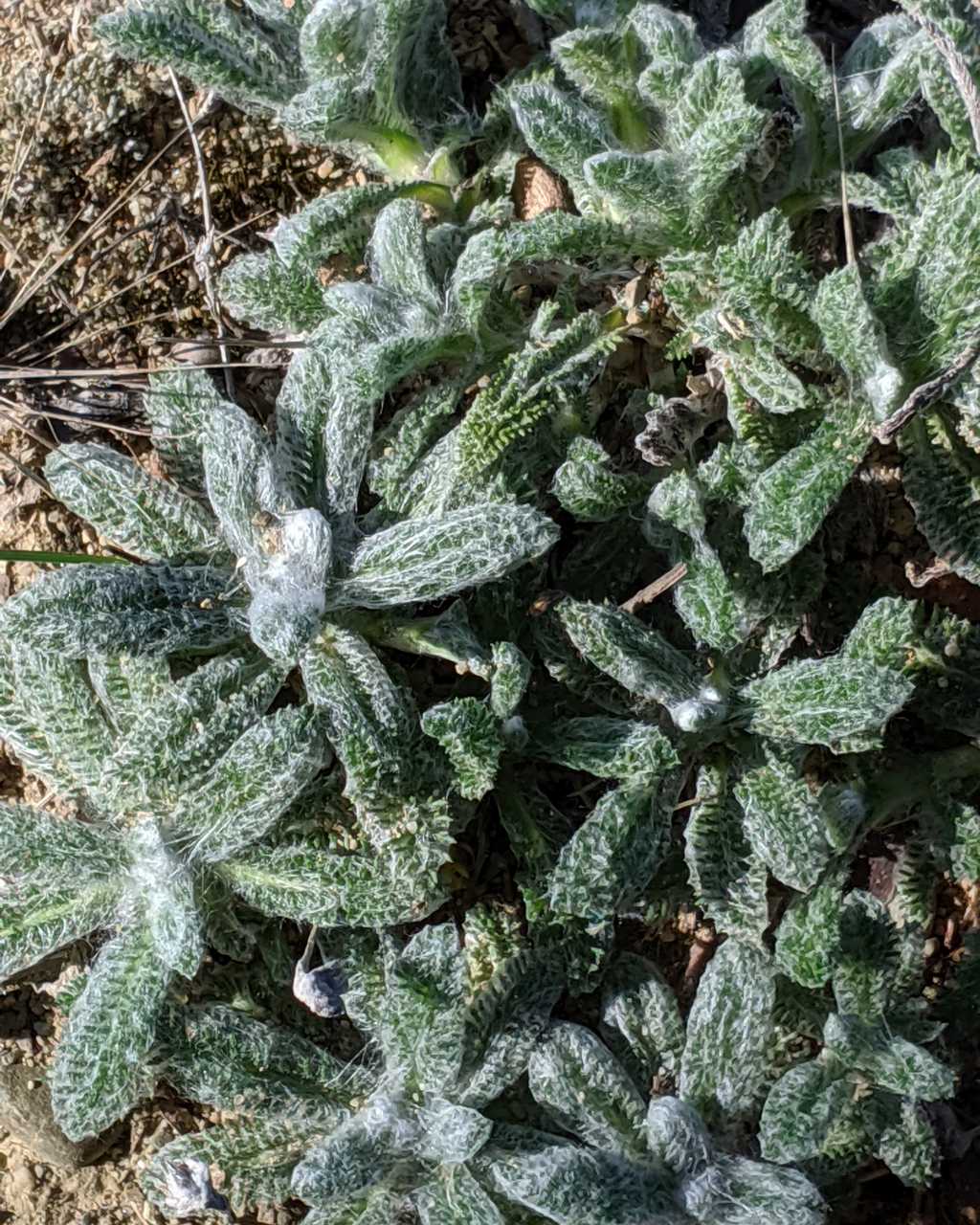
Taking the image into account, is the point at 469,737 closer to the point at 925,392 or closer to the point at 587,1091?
the point at 587,1091

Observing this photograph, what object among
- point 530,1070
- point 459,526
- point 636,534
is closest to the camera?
point 459,526

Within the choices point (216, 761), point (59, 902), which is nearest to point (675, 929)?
point (216, 761)

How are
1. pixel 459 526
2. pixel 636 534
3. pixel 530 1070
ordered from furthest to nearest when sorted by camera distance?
pixel 636 534 → pixel 530 1070 → pixel 459 526

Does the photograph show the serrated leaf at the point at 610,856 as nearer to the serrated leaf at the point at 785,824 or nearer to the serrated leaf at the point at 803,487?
the serrated leaf at the point at 785,824

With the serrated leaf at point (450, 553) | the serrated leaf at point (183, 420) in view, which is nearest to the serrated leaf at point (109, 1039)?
the serrated leaf at point (450, 553)

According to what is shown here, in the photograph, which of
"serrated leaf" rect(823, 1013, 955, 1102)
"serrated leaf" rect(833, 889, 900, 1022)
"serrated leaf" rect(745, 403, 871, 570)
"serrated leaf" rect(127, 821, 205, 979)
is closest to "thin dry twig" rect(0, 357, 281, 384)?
"serrated leaf" rect(127, 821, 205, 979)

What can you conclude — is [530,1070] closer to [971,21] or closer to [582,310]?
[582,310]
